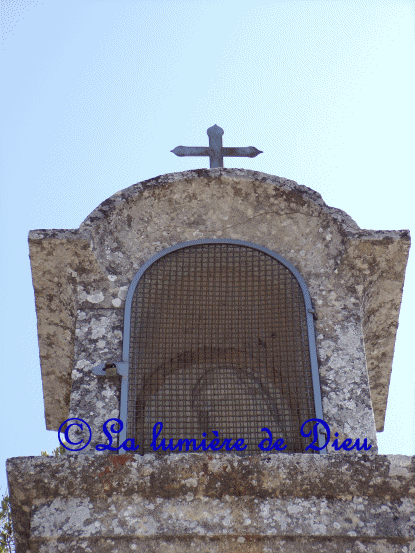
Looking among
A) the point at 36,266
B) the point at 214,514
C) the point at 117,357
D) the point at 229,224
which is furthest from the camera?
the point at 229,224

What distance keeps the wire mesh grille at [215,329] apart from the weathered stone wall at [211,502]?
2.59ft

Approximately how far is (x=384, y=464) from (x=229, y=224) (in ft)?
6.02

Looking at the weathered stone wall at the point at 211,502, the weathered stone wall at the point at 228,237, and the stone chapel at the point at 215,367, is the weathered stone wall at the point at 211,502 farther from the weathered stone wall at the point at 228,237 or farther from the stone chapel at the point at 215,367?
the weathered stone wall at the point at 228,237

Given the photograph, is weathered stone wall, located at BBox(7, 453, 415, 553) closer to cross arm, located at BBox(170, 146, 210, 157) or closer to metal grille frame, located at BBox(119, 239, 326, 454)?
metal grille frame, located at BBox(119, 239, 326, 454)

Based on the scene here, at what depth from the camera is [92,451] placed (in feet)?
12.4

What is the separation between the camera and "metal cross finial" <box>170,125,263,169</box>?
5156mm

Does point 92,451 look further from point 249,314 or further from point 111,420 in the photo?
point 249,314

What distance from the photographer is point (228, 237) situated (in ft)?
15.3

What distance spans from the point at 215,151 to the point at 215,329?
1.20 m

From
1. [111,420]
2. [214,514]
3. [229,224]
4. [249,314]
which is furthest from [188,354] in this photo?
[214,514]

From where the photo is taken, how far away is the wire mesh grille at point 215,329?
173 inches

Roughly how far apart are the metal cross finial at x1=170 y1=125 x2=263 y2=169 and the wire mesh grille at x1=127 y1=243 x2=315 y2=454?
0.79 metres

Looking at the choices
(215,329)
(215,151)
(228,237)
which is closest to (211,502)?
(215,329)

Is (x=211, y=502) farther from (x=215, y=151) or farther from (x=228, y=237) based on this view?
(x=215, y=151)
